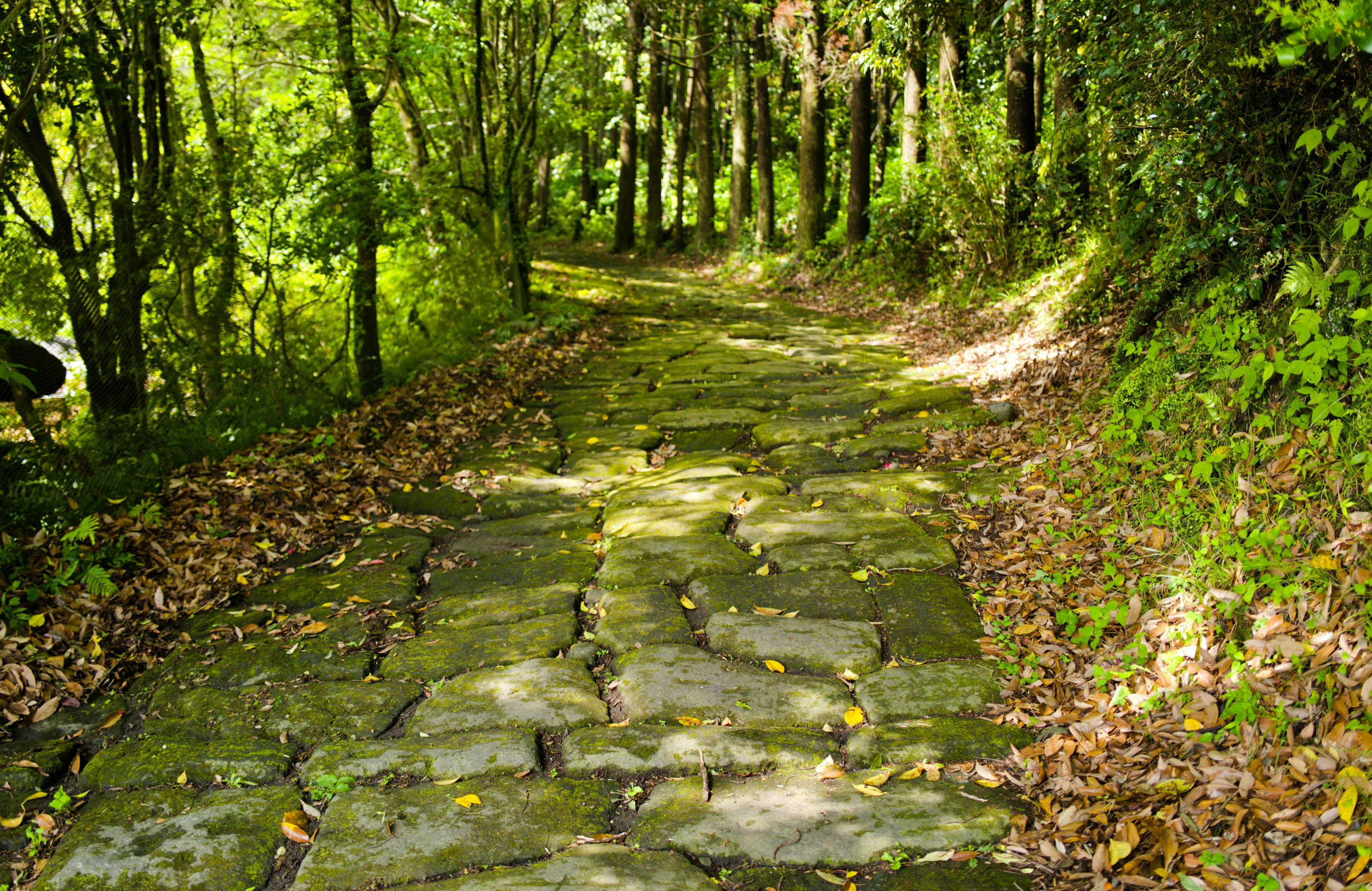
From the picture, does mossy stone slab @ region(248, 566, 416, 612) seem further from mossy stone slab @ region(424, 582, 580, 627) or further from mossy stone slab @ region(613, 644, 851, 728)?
mossy stone slab @ region(613, 644, 851, 728)

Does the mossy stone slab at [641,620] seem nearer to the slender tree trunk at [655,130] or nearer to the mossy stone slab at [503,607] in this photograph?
the mossy stone slab at [503,607]

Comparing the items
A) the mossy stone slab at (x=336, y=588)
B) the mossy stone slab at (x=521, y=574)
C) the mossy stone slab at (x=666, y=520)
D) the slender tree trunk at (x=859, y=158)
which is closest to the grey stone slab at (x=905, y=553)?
the mossy stone slab at (x=666, y=520)

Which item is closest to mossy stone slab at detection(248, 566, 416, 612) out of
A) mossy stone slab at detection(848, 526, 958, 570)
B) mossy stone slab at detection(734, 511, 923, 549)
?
mossy stone slab at detection(734, 511, 923, 549)

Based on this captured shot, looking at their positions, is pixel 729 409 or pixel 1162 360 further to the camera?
pixel 729 409

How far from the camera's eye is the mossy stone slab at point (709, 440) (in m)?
6.09

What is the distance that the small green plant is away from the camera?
Answer: 2.71 m

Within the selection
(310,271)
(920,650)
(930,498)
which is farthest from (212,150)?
(920,650)

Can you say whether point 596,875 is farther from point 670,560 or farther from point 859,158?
point 859,158

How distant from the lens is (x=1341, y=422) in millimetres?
2939

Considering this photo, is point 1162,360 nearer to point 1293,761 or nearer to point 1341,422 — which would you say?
point 1341,422

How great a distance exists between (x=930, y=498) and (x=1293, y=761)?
255 cm

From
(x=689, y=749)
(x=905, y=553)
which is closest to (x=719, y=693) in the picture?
(x=689, y=749)

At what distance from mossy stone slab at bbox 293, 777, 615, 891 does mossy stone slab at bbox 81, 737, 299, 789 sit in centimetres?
37

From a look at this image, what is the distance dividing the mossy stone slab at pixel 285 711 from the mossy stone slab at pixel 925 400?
413cm
